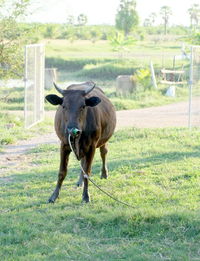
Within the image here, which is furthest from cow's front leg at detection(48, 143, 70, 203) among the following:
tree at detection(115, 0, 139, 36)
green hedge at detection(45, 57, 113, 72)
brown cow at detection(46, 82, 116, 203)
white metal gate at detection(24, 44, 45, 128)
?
tree at detection(115, 0, 139, 36)

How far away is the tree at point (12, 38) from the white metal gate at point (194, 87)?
16.1ft

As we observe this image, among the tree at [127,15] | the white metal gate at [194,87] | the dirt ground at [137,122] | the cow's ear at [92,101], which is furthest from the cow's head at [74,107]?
the tree at [127,15]

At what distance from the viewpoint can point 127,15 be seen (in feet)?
156

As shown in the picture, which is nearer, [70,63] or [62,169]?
[62,169]

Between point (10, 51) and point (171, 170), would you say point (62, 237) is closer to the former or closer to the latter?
point (171, 170)

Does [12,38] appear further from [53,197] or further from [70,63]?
[70,63]

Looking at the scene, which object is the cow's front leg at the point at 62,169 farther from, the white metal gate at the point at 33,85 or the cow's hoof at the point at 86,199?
the white metal gate at the point at 33,85

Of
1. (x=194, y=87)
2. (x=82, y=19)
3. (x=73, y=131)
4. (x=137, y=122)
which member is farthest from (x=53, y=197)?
(x=82, y=19)

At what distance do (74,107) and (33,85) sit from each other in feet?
27.9

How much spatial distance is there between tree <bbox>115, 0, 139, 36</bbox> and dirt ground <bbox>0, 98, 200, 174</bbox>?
26100 millimetres

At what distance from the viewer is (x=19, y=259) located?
20.2 feet

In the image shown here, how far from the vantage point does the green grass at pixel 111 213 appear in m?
6.50

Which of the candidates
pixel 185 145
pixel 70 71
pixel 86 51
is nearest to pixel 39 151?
pixel 185 145

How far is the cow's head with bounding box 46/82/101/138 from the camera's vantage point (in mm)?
8156
